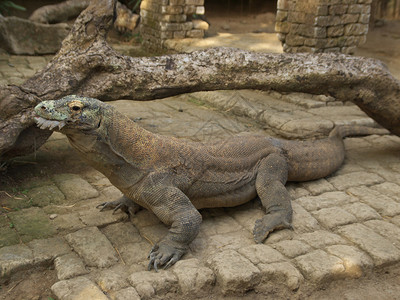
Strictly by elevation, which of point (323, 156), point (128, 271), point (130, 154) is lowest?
point (128, 271)

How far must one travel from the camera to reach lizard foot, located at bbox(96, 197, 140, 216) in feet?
14.4

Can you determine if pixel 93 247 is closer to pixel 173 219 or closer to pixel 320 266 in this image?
pixel 173 219

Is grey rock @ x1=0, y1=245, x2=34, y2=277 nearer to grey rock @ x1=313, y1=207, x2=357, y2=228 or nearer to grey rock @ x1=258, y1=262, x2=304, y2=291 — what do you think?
grey rock @ x1=258, y1=262, x2=304, y2=291

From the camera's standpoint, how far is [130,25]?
13305 millimetres

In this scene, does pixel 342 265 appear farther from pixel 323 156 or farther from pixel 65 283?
pixel 65 283

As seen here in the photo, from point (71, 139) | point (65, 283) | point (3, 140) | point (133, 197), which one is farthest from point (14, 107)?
point (65, 283)

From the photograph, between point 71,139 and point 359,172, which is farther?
point 359,172

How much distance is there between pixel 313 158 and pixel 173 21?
263 inches

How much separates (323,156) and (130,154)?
2.39 metres

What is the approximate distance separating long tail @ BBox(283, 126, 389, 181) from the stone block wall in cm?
613

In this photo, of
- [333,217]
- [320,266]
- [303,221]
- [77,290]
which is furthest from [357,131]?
[77,290]

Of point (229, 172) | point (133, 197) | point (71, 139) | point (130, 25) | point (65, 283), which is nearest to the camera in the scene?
point (65, 283)

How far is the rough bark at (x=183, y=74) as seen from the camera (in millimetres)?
5000

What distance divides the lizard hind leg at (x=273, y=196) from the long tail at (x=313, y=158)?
0.63 ft
